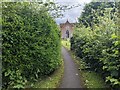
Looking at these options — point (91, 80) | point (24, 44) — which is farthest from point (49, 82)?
point (24, 44)

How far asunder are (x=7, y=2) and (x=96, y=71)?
246 inches

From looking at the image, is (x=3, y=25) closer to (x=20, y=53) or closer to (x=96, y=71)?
(x=20, y=53)

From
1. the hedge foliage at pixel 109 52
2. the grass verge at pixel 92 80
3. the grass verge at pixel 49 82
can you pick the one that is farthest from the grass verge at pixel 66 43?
the grass verge at pixel 49 82

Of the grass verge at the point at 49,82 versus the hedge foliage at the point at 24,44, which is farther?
the grass verge at the point at 49,82

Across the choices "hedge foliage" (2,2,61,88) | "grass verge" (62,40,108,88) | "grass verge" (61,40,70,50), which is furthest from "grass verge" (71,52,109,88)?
"grass verge" (61,40,70,50)

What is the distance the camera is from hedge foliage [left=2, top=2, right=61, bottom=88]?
353 inches

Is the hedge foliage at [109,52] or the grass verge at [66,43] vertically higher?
the hedge foliage at [109,52]

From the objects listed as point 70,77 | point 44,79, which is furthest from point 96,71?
point 44,79

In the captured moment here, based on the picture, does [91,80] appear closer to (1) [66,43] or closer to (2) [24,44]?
(2) [24,44]

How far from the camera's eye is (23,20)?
9.73m

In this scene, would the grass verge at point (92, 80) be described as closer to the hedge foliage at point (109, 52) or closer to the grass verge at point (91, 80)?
the grass verge at point (91, 80)

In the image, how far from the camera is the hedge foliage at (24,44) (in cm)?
896

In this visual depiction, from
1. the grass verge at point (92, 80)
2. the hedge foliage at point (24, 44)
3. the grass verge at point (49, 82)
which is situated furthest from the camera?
the grass verge at point (92, 80)

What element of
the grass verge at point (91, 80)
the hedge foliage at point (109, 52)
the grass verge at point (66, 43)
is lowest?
the grass verge at point (66, 43)
